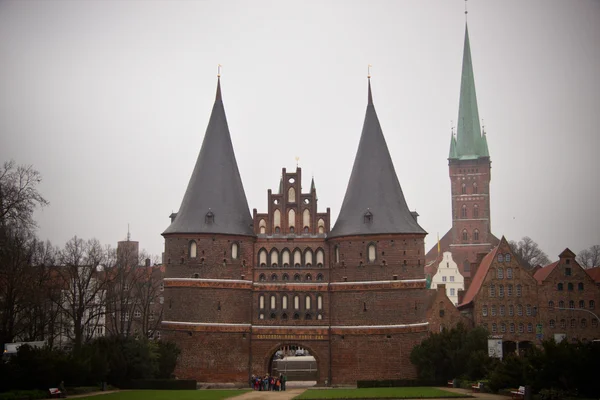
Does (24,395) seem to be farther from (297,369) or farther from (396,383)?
(297,369)

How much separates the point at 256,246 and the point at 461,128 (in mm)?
64207

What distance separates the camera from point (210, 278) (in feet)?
177

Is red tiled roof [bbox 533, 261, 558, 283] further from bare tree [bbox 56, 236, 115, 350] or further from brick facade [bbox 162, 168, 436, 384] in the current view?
bare tree [bbox 56, 236, 115, 350]

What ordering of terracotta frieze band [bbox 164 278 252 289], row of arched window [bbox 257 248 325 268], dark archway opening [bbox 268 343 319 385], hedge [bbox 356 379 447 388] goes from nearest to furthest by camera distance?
hedge [bbox 356 379 447 388]
terracotta frieze band [bbox 164 278 252 289]
row of arched window [bbox 257 248 325 268]
dark archway opening [bbox 268 343 319 385]

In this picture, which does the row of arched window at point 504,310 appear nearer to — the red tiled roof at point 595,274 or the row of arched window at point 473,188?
the red tiled roof at point 595,274

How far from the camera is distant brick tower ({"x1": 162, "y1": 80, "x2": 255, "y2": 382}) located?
2092 inches

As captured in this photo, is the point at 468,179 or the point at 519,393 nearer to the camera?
the point at 519,393

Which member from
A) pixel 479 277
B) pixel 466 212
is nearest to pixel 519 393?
pixel 479 277

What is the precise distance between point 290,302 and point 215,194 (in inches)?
368

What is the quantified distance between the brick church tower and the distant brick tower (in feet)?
201

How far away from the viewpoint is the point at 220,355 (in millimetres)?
53312

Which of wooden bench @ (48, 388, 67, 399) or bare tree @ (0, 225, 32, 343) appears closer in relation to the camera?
wooden bench @ (48, 388, 67, 399)

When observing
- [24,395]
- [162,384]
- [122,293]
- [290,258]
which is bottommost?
[162,384]

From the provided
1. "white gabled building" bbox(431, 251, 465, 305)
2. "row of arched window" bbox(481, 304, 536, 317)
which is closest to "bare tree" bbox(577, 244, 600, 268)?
"white gabled building" bbox(431, 251, 465, 305)
